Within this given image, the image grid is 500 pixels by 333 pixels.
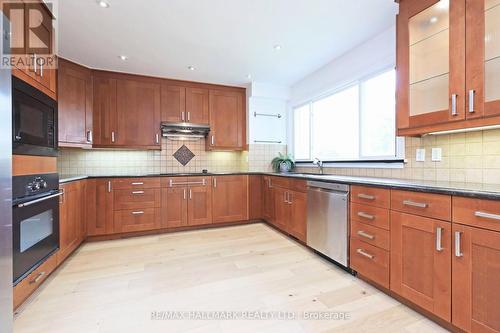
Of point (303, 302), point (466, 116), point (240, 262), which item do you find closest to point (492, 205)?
point (466, 116)

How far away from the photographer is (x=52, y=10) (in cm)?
205

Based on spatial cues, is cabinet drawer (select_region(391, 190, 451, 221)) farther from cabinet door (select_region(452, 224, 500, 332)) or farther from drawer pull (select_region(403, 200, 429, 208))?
cabinet door (select_region(452, 224, 500, 332))

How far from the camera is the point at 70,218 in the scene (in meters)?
2.55

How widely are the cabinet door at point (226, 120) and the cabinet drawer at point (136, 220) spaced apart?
4.78ft

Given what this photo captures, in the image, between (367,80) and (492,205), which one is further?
(367,80)

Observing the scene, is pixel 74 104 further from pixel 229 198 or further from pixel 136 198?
pixel 229 198

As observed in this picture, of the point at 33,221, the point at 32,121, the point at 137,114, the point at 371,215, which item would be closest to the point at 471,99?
the point at 371,215

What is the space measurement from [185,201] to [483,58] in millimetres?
3485

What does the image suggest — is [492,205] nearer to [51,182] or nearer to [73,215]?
[51,182]

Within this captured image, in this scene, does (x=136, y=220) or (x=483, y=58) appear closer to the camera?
(x=483, y=58)

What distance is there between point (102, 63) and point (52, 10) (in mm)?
1210

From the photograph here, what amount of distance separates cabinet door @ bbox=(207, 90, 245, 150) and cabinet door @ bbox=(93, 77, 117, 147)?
1496mm

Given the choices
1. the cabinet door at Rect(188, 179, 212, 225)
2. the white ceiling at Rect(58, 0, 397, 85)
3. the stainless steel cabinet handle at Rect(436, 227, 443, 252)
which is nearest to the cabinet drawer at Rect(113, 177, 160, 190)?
the cabinet door at Rect(188, 179, 212, 225)

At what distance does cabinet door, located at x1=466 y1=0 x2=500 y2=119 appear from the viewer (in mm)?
1430
